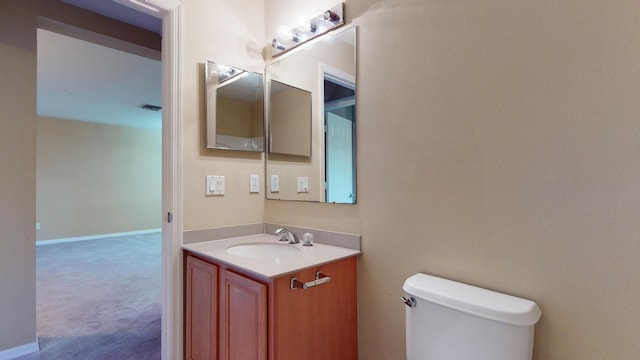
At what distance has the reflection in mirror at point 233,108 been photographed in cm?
179

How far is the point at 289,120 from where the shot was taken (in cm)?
196

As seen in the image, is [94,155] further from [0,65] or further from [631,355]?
[631,355]

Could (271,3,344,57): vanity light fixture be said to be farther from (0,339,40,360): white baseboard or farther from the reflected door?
(0,339,40,360): white baseboard

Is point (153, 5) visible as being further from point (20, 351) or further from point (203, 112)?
point (20, 351)

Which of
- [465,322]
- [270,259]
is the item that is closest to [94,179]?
[270,259]

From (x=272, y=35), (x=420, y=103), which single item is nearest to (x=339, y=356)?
(x=420, y=103)

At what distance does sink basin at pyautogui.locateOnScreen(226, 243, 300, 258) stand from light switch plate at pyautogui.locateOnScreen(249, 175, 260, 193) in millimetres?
401

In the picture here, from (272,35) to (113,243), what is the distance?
5.73 meters

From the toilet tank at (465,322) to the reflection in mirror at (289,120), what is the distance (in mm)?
1069

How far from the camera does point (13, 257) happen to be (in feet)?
6.65

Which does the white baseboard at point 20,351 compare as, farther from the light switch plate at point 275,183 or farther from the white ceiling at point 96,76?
the white ceiling at point 96,76

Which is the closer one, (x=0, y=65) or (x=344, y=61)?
(x=344, y=61)

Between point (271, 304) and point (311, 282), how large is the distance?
0.19 metres

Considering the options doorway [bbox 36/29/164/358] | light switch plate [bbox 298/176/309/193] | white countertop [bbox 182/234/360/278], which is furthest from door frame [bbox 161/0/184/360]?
doorway [bbox 36/29/164/358]
